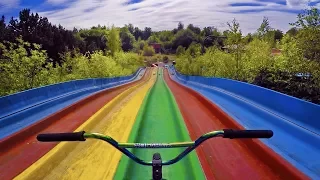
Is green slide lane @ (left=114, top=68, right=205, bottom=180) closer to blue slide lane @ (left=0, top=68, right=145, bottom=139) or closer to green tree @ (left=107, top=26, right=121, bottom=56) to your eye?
blue slide lane @ (left=0, top=68, right=145, bottom=139)

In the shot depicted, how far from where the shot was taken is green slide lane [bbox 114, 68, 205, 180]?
357 cm

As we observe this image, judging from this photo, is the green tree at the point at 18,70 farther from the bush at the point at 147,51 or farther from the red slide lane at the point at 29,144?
the bush at the point at 147,51

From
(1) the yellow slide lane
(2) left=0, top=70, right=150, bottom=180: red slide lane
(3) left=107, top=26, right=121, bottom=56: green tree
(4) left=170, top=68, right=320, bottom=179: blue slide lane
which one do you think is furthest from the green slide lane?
(3) left=107, top=26, right=121, bottom=56: green tree

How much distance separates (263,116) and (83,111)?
13.9 ft

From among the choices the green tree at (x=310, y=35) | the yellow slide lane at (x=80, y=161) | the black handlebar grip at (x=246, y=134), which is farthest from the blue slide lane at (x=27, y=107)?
the green tree at (x=310, y=35)

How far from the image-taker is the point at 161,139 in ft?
16.8

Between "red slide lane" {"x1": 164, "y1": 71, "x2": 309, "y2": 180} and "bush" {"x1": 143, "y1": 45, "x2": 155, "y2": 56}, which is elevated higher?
"bush" {"x1": 143, "y1": 45, "x2": 155, "y2": 56}

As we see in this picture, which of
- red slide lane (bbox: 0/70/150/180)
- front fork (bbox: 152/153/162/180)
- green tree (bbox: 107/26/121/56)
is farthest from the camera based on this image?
green tree (bbox: 107/26/121/56)

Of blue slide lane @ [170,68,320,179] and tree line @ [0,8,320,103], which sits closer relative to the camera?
blue slide lane @ [170,68,320,179]

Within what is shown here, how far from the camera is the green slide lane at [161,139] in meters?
3.57

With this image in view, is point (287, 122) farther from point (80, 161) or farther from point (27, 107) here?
point (27, 107)

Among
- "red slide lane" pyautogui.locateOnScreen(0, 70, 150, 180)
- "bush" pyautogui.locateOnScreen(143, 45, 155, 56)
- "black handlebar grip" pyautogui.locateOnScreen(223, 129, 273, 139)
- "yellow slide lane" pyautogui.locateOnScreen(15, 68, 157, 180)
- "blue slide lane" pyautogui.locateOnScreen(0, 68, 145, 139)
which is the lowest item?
"yellow slide lane" pyautogui.locateOnScreen(15, 68, 157, 180)

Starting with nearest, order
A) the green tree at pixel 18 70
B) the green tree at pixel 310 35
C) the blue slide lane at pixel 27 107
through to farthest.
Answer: the blue slide lane at pixel 27 107, the green tree at pixel 310 35, the green tree at pixel 18 70

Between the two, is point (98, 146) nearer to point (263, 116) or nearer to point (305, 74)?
point (263, 116)
